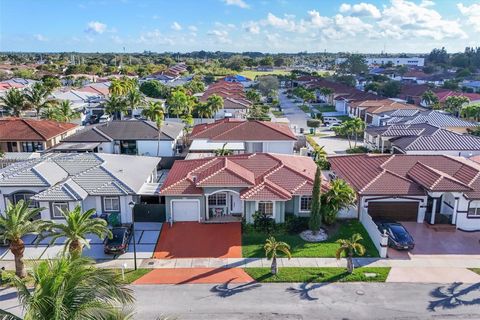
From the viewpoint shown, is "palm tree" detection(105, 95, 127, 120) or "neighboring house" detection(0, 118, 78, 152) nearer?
"neighboring house" detection(0, 118, 78, 152)

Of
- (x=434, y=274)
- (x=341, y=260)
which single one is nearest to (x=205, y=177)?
(x=341, y=260)

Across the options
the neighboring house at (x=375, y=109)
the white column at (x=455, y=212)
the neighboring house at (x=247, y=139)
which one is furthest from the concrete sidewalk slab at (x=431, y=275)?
the neighboring house at (x=375, y=109)

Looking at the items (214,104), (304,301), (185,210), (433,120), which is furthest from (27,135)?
(433,120)

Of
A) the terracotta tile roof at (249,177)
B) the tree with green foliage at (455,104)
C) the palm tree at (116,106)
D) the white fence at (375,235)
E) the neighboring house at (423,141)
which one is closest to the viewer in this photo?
the white fence at (375,235)

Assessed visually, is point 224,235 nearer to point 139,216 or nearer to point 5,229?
point 139,216

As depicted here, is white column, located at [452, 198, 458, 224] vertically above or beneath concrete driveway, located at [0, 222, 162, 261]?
above

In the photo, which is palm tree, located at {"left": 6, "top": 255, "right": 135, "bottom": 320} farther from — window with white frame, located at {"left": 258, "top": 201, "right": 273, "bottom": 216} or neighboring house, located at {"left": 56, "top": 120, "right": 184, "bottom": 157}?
neighboring house, located at {"left": 56, "top": 120, "right": 184, "bottom": 157}

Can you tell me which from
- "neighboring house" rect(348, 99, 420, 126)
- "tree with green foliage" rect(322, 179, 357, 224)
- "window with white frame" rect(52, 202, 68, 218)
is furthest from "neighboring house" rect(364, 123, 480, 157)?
"window with white frame" rect(52, 202, 68, 218)

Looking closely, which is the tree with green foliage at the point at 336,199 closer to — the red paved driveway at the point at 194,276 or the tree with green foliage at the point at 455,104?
the red paved driveway at the point at 194,276
